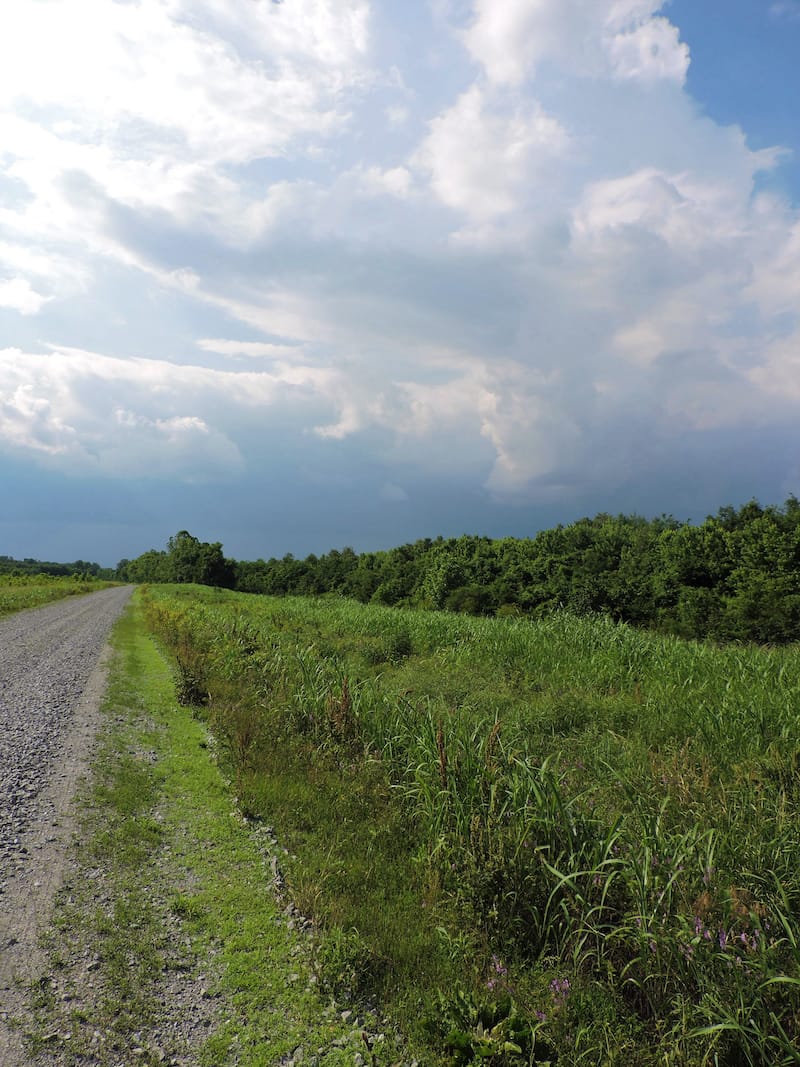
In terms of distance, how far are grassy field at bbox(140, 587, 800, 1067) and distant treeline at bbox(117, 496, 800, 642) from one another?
19.8 metres

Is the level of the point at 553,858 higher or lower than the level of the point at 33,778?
higher

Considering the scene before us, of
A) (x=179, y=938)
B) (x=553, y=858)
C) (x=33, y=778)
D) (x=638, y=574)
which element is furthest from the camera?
(x=638, y=574)

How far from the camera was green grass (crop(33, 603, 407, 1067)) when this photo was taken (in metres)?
3.01

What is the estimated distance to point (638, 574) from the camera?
33.2m

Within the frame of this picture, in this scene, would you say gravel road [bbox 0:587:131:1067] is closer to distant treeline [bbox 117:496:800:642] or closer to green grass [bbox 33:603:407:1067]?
green grass [bbox 33:603:407:1067]

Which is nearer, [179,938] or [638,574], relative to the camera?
[179,938]

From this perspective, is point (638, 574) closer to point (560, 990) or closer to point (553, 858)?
point (553, 858)

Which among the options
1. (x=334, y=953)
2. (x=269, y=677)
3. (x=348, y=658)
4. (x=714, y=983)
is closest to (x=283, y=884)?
(x=334, y=953)

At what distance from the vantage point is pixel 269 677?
10.6 meters

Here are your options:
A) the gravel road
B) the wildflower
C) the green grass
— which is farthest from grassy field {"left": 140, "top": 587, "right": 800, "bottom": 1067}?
the gravel road

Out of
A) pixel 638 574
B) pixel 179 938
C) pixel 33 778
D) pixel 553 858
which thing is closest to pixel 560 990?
pixel 553 858

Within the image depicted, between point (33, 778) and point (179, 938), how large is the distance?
3.99 meters

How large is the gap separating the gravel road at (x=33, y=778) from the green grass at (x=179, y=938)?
20cm

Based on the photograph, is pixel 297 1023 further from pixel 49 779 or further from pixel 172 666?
pixel 172 666
